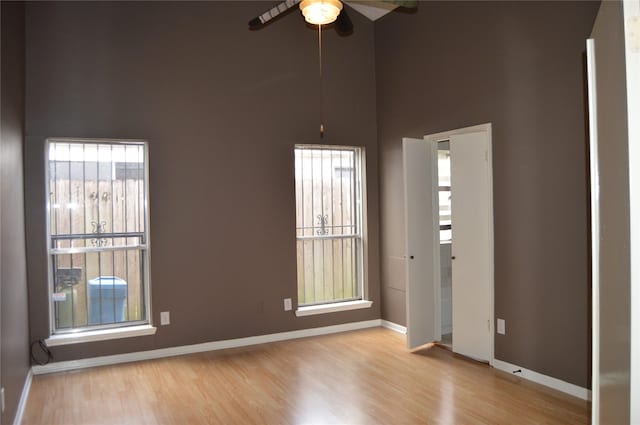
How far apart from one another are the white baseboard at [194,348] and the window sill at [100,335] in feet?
0.58

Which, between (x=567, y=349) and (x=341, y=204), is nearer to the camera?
(x=567, y=349)

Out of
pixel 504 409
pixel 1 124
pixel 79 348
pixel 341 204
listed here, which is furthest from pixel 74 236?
pixel 504 409

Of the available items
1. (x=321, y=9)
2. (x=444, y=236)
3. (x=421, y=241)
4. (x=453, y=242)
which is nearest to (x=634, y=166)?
(x=321, y=9)

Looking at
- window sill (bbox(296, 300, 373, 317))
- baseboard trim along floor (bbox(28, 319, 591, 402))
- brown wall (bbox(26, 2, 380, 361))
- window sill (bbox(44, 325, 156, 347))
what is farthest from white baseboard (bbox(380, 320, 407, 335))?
window sill (bbox(44, 325, 156, 347))

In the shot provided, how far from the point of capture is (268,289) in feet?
16.8

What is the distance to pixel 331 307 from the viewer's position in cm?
541

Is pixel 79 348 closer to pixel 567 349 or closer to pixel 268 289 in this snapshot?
pixel 268 289

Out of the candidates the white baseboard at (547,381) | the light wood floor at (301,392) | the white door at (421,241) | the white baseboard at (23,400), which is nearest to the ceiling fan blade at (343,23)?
the white door at (421,241)

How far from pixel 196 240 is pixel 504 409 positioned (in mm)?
3082

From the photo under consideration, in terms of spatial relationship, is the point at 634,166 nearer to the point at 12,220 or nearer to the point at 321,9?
the point at 321,9

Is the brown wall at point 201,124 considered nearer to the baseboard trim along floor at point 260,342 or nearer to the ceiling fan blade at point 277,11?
the baseboard trim along floor at point 260,342

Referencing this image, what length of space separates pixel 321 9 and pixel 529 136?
2.04 m

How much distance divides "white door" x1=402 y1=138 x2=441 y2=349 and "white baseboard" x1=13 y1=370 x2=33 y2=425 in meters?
3.18

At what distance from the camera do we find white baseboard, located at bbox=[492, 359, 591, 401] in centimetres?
347
